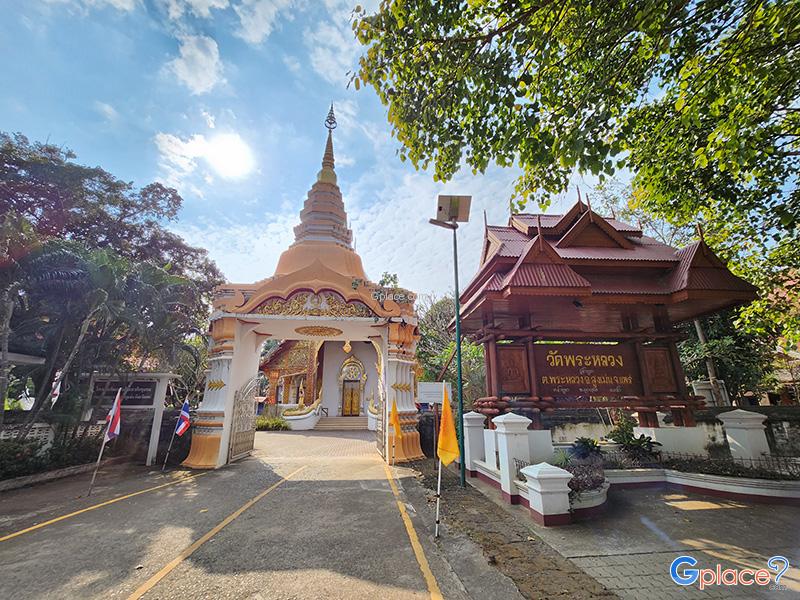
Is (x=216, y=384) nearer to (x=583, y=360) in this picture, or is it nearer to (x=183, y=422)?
(x=183, y=422)

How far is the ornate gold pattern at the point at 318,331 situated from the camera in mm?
10617

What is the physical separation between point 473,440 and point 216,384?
694 centimetres

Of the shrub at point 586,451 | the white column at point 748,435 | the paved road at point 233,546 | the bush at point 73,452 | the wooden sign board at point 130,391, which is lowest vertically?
the paved road at point 233,546

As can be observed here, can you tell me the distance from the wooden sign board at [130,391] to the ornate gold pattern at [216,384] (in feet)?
5.20

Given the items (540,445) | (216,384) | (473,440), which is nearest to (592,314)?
(540,445)

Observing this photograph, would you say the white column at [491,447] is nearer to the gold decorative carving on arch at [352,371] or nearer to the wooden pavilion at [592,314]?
the wooden pavilion at [592,314]

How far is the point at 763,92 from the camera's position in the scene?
183 inches

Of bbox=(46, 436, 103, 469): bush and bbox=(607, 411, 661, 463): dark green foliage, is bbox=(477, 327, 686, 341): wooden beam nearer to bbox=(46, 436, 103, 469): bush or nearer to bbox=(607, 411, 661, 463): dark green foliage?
bbox=(607, 411, 661, 463): dark green foliage

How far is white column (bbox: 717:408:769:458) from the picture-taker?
5.91 m

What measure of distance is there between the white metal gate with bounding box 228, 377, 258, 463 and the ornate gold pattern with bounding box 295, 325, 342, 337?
2106 millimetres

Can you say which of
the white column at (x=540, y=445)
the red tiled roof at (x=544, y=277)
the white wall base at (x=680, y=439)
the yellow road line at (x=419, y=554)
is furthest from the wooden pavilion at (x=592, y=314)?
the yellow road line at (x=419, y=554)

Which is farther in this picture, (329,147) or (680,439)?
(329,147)

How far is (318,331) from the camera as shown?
11.0 meters

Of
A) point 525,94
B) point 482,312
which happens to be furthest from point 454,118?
point 482,312
